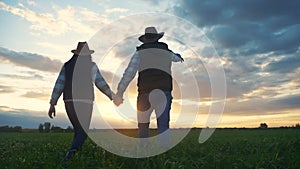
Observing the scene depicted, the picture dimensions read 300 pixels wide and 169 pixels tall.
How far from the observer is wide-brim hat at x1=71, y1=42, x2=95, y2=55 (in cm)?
823

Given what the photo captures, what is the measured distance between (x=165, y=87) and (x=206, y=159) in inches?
108

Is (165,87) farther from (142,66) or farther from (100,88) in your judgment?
(100,88)

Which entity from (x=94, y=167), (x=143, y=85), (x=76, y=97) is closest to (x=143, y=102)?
(x=143, y=85)

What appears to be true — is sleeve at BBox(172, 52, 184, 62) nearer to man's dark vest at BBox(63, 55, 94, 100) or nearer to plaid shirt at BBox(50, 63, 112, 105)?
plaid shirt at BBox(50, 63, 112, 105)

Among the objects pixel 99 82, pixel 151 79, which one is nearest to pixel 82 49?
pixel 99 82

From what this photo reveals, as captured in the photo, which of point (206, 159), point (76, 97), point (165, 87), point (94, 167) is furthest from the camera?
point (165, 87)

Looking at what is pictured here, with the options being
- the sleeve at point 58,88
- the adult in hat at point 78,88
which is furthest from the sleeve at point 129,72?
the sleeve at point 58,88

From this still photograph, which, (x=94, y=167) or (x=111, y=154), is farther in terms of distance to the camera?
(x=111, y=154)

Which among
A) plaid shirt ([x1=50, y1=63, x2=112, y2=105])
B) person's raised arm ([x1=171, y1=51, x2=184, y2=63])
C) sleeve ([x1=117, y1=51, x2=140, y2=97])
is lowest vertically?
plaid shirt ([x1=50, y1=63, x2=112, y2=105])

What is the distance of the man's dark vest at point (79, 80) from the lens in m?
8.12

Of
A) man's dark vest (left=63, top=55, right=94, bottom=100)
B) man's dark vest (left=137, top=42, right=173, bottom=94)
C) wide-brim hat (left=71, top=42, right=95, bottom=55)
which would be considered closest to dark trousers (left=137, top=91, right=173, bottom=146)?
man's dark vest (left=137, top=42, right=173, bottom=94)

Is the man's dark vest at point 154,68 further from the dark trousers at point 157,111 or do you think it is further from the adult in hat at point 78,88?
the adult in hat at point 78,88

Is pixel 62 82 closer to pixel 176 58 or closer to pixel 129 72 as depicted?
pixel 129 72

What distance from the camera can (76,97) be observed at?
8.09m
